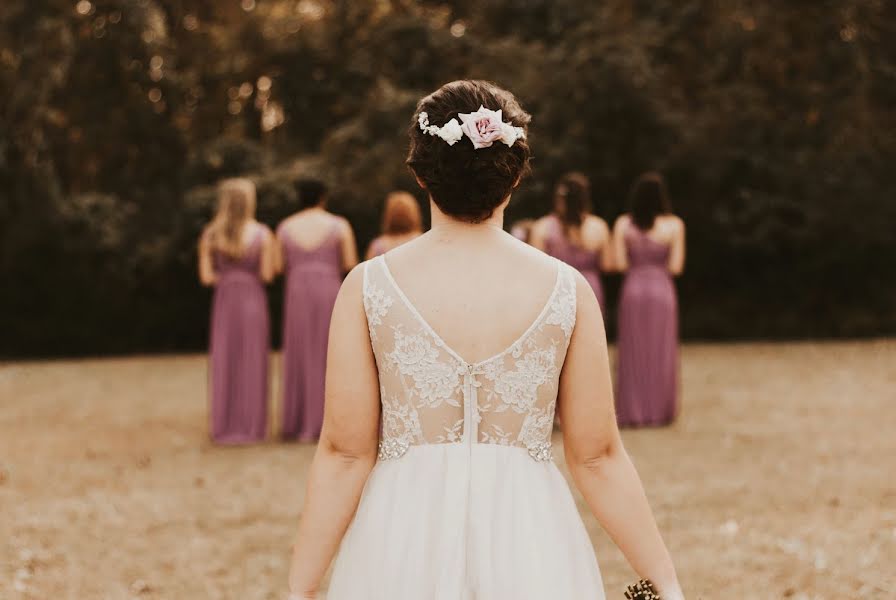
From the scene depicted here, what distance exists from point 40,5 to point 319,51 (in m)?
6.01

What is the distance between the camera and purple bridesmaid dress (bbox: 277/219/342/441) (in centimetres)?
1069

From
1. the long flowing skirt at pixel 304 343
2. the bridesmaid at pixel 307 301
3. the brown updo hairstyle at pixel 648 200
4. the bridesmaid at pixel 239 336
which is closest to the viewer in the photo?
the bridesmaid at pixel 239 336

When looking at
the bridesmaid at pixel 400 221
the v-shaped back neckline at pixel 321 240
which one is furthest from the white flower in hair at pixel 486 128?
the v-shaped back neckline at pixel 321 240

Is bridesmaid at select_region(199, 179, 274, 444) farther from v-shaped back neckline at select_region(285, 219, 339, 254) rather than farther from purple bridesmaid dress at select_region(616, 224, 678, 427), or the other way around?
purple bridesmaid dress at select_region(616, 224, 678, 427)

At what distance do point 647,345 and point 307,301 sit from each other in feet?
11.5

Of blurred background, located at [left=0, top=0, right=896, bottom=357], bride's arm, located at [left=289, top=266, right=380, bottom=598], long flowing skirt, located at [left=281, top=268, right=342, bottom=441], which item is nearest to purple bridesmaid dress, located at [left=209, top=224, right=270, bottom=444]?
long flowing skirt, located at [left=281, top=268, right=342, bottom=441]

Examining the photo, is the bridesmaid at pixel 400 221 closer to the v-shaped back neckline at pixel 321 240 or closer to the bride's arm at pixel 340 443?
the v-shaped back neckline at pixel 321 240

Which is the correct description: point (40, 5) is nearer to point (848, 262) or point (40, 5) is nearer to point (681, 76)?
point (681, 76)

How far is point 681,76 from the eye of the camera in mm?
24453

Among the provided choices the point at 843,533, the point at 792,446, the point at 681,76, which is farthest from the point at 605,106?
the point at 843,533

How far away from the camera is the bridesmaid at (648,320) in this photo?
11164 millimetres

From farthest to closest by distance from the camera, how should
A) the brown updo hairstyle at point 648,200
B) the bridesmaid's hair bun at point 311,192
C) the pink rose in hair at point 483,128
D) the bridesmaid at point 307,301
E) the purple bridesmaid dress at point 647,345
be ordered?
the purple bridesmaid dress at point 647,345
the brown updo hairstyle at point 648,200
the bridesmaid at point 307,301
the bridesmaid's hair bun at point 311,192
the pink rose in hair at point 483,128

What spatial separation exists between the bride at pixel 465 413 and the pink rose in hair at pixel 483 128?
0.03m

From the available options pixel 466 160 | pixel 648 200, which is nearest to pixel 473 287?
pixel 466 160
